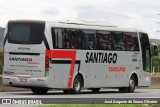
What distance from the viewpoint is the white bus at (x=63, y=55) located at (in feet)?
92.6

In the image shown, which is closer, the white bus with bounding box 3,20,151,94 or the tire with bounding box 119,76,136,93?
the white bus with bounding box 3,20,151,94

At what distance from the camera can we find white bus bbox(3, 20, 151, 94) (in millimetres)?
28219

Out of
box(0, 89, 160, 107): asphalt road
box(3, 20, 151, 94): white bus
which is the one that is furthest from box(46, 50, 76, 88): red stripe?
box(0, 89, 160, 107): asphalt road

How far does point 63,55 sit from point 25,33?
1878 millimetres

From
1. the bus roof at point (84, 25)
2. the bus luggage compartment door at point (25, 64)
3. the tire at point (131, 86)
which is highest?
the bus roof at point (84, 25)

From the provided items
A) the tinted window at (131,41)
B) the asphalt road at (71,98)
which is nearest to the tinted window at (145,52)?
the tinted window at (131,41)

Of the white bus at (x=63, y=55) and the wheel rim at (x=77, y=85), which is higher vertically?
the white bus at (x=63, y=55)

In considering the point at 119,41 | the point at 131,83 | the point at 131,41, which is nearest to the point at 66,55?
the point at 119,41

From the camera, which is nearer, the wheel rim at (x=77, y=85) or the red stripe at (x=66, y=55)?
the red stripe at (x=66, y=55)

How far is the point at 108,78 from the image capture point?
3272 centimetres

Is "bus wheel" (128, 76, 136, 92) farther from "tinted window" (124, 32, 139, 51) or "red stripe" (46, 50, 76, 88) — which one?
"red stripe" (46, 50, 76, 88)

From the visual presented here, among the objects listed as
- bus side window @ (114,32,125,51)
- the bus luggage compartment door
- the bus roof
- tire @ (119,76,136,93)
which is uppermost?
the bus roof

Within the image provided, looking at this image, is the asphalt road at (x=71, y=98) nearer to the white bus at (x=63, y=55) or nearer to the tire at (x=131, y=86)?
the white bus at (x=63, y=55)

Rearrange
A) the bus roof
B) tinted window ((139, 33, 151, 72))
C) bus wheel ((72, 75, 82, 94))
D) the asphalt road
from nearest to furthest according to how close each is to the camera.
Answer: the asphalt road, the bus roof, bus wheel ((72, 75, 82, 94)), tinted window ((139, 33, 151, 72))
